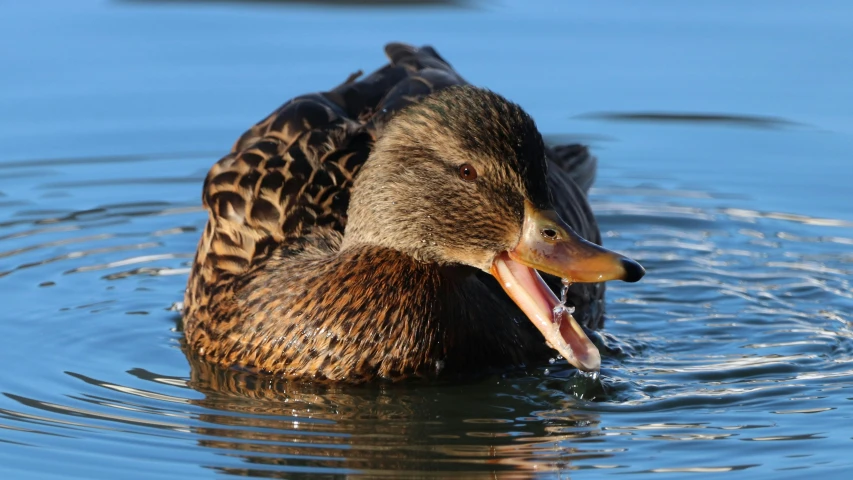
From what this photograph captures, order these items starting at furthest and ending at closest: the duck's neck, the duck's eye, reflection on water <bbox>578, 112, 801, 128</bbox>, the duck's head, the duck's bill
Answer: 1. reflection on water <bbox>578, 112, 801, 128</bbox>
2. the duck's neck
3. the duck's eye
4. the duck's head
5. the duck's bill

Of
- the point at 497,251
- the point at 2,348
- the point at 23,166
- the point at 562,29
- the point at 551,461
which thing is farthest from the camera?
the point at 562,29

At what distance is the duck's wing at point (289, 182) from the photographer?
8.72 m

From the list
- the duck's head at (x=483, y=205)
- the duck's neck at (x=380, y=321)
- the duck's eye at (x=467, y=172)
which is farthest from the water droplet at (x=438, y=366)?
the duck's eye at (x=467, y=172)

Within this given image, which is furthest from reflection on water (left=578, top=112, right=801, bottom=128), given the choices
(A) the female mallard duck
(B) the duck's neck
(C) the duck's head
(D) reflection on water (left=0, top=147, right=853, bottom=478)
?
(C) the duck's head

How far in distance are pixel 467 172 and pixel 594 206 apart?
4289mm

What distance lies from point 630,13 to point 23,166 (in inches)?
231

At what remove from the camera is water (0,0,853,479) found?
738 cm

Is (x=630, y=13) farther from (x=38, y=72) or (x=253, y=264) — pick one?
(x=253, y=264)

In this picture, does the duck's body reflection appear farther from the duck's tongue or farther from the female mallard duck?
the duck's tongue

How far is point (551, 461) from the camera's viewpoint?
714 cm

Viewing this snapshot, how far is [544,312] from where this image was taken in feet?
25.2

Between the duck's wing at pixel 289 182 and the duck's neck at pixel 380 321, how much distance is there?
53 cm

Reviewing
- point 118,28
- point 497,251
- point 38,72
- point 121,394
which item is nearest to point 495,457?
point 497,251

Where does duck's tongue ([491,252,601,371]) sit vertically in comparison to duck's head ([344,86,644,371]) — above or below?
below
